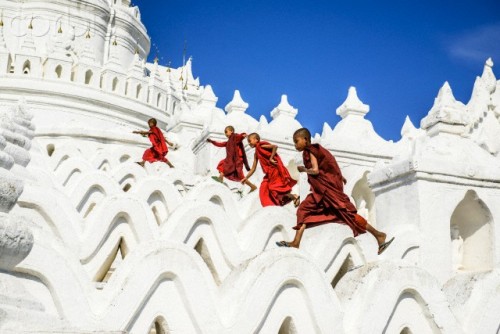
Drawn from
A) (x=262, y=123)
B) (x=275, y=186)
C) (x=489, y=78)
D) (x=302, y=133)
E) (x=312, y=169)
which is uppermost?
(x=262, y=123)

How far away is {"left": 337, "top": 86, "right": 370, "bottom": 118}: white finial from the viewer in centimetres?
1152

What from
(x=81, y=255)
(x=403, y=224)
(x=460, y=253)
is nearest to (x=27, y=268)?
(x=81, y=255)

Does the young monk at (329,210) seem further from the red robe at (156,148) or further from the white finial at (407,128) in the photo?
the white finial at (407,128)

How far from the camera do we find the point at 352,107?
11477mm

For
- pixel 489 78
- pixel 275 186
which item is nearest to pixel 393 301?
pixel 275 186

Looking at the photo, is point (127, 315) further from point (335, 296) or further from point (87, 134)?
point (87, 134)

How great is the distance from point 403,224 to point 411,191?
33 cm

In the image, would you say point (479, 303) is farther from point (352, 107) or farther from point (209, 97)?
point (209, 97)

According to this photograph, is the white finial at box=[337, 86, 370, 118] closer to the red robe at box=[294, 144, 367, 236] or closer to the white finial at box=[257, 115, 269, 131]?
the white finial at box=[257, 115, 269, 131]

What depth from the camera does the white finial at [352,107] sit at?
1152cm

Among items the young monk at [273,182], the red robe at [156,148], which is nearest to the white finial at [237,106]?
the red robe at [156,148]

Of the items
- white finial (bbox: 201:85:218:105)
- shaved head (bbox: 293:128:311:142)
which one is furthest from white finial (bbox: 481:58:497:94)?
white finial (bbox: 201:85:218:105)

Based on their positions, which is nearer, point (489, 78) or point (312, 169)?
point (312, 169)

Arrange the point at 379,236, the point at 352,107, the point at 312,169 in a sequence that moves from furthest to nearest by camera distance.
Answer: the point at 352,107 → the point at 312,169 → the point at 379,236
